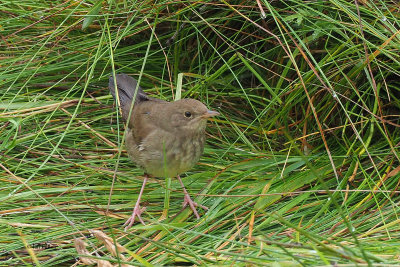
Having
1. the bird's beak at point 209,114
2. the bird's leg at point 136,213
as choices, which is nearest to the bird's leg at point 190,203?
the bird's leg at point 136,213

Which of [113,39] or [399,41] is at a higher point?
[399,41]

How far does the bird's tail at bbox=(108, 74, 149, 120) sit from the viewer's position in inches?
165

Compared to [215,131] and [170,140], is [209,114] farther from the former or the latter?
[215,131]

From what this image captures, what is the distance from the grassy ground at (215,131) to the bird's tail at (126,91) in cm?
21

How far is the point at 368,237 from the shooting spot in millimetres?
3051

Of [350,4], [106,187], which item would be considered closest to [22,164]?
[106,187]

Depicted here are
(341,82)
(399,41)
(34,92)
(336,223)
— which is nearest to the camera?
(336,223)

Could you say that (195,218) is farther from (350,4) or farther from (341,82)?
A: (350,4)

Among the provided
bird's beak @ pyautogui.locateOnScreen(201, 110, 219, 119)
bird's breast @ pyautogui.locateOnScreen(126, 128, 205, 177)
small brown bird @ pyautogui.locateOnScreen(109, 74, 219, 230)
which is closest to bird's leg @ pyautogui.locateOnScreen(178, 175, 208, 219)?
small brown bird @ pyautogui.locateOnScreen(109, 74, 219, 230)

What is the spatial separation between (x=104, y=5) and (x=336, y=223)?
233cm

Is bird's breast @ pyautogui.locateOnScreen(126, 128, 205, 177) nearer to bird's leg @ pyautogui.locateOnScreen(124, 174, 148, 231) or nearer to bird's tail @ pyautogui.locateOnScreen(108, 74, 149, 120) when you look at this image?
bird's leg @ pyautogui.locateOnScreen(124, 174, 148, 231)

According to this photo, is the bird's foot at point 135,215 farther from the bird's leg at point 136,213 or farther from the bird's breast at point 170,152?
the bird's breast at point 170,152

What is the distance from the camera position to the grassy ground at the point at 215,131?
331 centimetres

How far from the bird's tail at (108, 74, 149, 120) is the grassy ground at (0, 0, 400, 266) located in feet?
0.68
